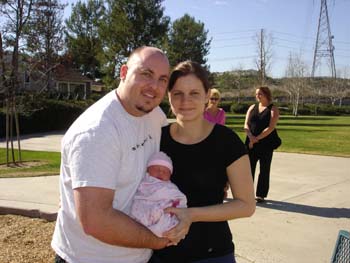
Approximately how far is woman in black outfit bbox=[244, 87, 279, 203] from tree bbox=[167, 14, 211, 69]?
4923 centimetres

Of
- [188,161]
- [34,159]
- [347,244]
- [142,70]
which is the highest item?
[142,70]

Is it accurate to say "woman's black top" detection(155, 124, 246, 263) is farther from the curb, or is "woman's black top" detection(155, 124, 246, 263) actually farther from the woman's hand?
the curb

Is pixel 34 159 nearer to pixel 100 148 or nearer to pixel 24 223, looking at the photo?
pixel 24 223

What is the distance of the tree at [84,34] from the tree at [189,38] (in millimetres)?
13724

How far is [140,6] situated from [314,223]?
3850cm

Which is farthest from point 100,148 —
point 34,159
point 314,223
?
point 34,159

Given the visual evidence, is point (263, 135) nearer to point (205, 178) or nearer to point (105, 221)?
point (205, 178)

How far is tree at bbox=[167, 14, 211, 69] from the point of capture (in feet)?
188

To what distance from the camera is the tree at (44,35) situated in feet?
89.2

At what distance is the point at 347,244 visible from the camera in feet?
7.91

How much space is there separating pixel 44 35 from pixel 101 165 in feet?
110

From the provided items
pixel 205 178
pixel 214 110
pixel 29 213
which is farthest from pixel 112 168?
pixel 214 110

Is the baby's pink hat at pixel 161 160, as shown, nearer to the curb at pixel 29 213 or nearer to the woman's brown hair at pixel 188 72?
the woman's brown hair at pixel 188 72

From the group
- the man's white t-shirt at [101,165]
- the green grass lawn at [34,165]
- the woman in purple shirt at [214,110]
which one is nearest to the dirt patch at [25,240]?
the man's white t-shirt at [101,165]
